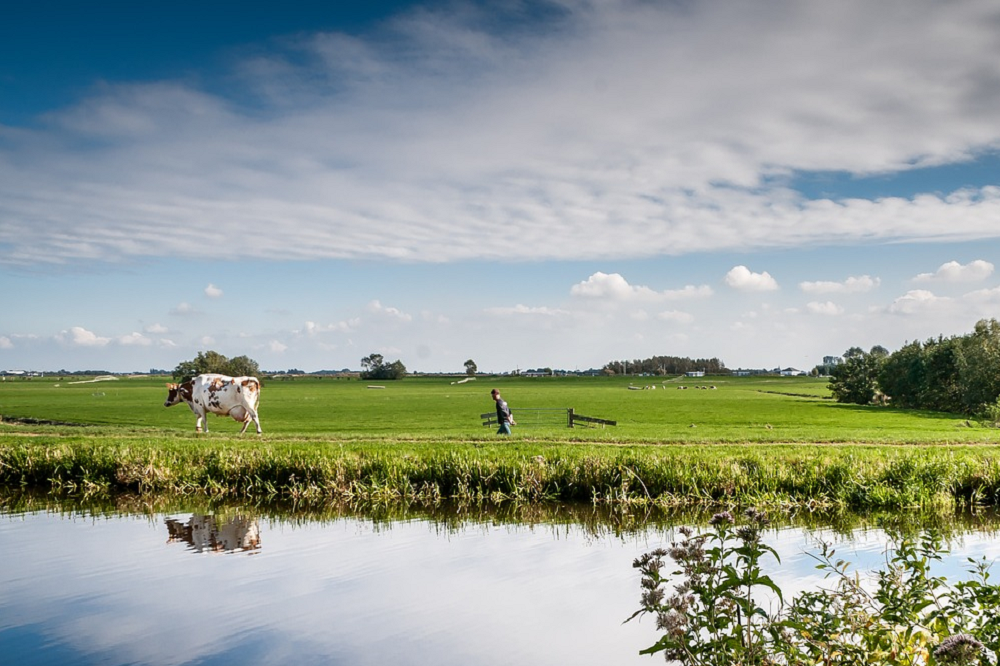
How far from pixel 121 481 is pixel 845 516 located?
2018cm

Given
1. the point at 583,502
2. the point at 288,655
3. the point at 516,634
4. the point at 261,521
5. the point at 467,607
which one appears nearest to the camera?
the point at 288,655

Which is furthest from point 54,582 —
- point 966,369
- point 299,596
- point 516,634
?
point 966,369

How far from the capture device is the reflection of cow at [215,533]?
16.5 meters

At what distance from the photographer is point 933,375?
68.0 m

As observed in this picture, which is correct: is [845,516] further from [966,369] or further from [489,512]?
[966,369]

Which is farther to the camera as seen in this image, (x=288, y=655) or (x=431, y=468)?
(x=431, y=468)

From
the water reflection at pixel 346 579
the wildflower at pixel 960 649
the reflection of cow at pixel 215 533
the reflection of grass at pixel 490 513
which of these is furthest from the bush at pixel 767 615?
the reflection of cow at pixel 215 533

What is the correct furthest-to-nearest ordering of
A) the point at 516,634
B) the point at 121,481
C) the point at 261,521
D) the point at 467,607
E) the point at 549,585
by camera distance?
1. the point at 121,481
2. the point at 261,521
3. the point at 549,585
4. the point at 467,607
5. the point at 516,634

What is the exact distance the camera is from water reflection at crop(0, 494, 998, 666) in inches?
415

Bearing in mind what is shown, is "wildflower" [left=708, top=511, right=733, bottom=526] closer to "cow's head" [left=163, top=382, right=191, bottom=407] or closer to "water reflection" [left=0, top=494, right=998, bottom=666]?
"water reflection" [left=0, top=494, right=998, bottom=666]

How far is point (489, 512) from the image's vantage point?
20391 mm

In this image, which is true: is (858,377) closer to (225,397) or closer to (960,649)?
(225,397)

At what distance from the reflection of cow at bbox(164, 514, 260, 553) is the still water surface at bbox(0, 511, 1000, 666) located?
0.05 metres

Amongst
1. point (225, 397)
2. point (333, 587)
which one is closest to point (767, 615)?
point (333, 587)
